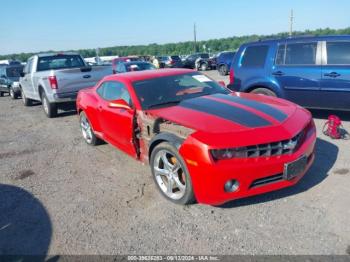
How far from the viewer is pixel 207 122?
147 inches

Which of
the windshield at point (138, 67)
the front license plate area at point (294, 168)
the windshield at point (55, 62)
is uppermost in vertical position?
the windshield at point (55, 62)

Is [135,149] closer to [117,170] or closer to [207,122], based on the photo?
[117,170]

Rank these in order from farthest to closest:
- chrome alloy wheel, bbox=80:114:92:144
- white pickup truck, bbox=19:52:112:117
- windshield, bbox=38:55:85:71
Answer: windshield, bbox=38:55:85:71, white pickup truck, bbox=19:52:112:117, chrome alloy wheel, bbox=80:114:92:144

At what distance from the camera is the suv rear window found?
6879 mm

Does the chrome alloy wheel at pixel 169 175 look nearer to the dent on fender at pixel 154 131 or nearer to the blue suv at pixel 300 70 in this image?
the dent on fender at pixel 154 131

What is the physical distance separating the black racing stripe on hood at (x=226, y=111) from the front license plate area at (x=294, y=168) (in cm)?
49

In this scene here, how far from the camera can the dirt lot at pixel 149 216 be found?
319 centimetres

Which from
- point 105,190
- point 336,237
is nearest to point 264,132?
point 336,237

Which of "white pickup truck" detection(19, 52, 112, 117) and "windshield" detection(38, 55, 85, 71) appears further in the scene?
"windshield" detection(38, 55, 85, 71)

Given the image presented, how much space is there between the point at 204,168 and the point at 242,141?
0.46 m

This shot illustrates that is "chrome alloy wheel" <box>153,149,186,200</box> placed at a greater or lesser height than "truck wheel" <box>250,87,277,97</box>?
lesser

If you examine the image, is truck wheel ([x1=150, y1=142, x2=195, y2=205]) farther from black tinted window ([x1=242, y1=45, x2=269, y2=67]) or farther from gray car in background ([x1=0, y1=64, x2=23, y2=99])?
gray car in background ([x1=0, y1=64, x2=23, y2=99])

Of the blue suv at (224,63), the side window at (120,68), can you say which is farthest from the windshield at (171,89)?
the blue suv at (224,63)

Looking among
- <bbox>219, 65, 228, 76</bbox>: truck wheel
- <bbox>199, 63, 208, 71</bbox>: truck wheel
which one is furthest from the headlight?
Answer: <bbox>199, 63, 208, 71</bbox>: truck wheel
